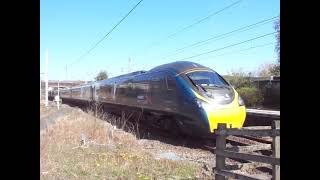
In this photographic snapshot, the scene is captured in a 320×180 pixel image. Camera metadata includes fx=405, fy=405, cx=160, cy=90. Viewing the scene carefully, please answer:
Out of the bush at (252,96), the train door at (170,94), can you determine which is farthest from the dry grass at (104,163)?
the bush at (252,96)

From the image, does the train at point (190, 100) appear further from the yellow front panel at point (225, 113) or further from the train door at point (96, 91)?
the train door at point (96, 91)

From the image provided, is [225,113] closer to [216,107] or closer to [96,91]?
[216,107]

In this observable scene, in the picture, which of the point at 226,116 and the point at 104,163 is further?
the point at 226,116

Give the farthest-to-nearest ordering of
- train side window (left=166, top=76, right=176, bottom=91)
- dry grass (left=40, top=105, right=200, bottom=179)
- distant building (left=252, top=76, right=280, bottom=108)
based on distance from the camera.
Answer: distant building (left=252, top=76, right=280, bottom=108) → train side window (left=166, top=76, right=176, bottom=91) → dry grass (left=40, top=105, right=200, bottom=179)

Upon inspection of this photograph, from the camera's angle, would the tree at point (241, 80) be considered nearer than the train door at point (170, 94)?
No

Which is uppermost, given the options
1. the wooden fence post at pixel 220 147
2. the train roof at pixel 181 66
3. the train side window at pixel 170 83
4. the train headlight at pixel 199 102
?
the train roof at pixel 181 66

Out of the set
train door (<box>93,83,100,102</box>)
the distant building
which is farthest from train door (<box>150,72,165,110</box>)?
the distant building

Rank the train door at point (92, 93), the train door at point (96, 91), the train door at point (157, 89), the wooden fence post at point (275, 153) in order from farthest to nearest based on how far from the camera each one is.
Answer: the train door at point (92, 93) → the train door at point (96, 91) → the train door at point (157, 89) → the wooden fence post at point (275, 153)

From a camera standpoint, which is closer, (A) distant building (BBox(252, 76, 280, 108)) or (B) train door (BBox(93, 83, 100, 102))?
(B) train door (BBox(93, 83, 100, 102))

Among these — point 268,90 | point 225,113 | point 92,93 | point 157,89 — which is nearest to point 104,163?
point 225,113

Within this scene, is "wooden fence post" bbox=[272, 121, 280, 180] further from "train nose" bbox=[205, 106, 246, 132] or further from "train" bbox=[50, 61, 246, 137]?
"train nose" bbox=[205, 106, 246, 132]

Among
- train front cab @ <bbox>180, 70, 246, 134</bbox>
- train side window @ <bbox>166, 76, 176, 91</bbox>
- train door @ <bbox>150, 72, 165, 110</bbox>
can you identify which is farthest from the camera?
train door @ <bbox>150, 72, 165, 110</bbox>

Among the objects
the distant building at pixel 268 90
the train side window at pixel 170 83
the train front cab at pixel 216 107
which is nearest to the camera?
the train front cab at pixel 216 107
